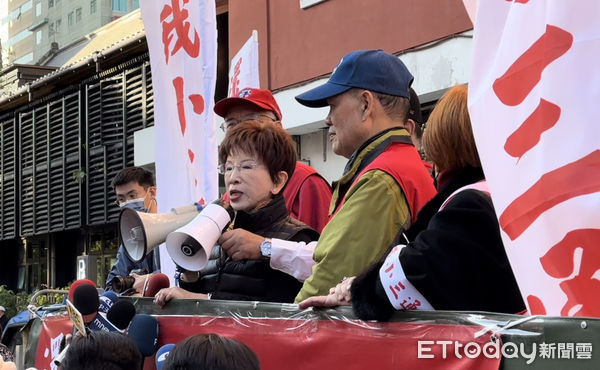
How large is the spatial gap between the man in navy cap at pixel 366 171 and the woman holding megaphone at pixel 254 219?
16 centimetres

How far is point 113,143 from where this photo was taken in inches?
729

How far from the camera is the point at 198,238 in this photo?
344cm

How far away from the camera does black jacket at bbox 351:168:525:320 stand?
260 centimetres

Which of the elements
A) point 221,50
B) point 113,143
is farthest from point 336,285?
point 113,143

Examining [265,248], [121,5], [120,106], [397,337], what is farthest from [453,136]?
[121,5]

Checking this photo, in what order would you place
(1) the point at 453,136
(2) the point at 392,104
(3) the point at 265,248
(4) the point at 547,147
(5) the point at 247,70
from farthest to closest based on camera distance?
1. (5) the point at 247,70
2. (2) the point at 392,104
3. (3) the point at 265,248
4. (1) the point at 453,136
5. (4) the point at 547,147

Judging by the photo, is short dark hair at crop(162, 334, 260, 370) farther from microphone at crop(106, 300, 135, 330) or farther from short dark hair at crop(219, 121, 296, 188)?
short dark hair at crop(219, 121, 296, 188)

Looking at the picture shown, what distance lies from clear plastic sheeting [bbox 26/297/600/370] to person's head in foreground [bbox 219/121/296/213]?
0.51 meters

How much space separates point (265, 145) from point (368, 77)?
0.53m

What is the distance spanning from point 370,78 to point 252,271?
89 cm

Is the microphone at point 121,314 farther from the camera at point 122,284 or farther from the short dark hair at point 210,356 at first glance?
the short dark hair at point 210,356

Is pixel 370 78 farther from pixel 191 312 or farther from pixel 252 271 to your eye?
pixel 191 312

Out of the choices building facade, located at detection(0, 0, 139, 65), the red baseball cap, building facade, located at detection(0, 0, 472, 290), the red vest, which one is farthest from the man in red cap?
building facade, located at detection(0, 0, 139, 65)

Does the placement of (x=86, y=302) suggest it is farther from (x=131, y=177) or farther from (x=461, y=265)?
(x=131, y=177)
